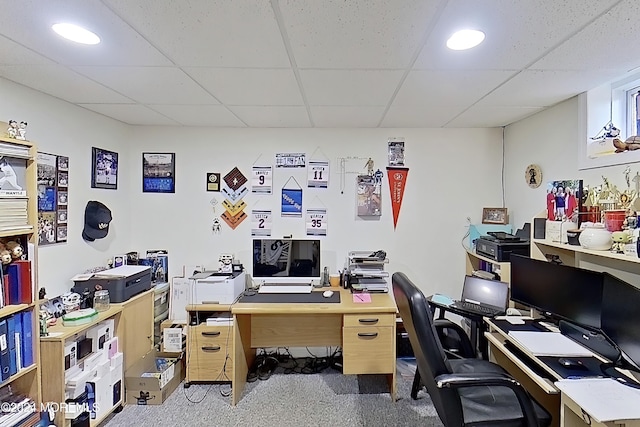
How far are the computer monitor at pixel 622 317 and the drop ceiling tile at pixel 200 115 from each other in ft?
8.62

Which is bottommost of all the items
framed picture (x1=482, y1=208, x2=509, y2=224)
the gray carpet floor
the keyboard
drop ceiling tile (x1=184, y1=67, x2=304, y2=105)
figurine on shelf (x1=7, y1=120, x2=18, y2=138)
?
the gray carpet floor

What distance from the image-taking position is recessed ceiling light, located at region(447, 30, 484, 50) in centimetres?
155

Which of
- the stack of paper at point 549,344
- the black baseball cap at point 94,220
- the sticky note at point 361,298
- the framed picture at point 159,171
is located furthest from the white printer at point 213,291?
the stack of paper at point 549,344

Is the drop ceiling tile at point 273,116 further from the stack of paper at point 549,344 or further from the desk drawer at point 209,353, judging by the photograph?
the stack of paper at point 549,344

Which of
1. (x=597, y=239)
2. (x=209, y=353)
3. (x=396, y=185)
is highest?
(x=396, y=185)

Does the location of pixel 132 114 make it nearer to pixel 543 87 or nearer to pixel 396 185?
pixel 396 185

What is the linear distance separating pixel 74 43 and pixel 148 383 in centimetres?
227

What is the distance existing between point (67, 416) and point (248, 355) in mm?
1316

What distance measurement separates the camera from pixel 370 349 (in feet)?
8.88

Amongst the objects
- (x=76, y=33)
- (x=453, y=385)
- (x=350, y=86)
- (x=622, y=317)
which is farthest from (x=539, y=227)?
(x=76, y=33)

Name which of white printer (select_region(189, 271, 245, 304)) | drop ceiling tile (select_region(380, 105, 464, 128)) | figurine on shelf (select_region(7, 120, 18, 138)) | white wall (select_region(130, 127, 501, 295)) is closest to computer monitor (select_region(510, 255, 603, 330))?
white wall (select_region(130, 127, 501, 295))

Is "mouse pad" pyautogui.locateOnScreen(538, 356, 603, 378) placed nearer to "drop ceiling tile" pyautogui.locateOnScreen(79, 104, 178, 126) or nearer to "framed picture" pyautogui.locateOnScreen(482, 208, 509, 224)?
"framed picture" pyautogui.locateOnScreen(482, 208, 509, 224)

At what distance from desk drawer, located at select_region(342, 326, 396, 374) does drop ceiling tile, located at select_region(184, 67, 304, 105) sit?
1734 millimetres

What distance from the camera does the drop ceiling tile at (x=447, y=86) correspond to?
2.03 meters
